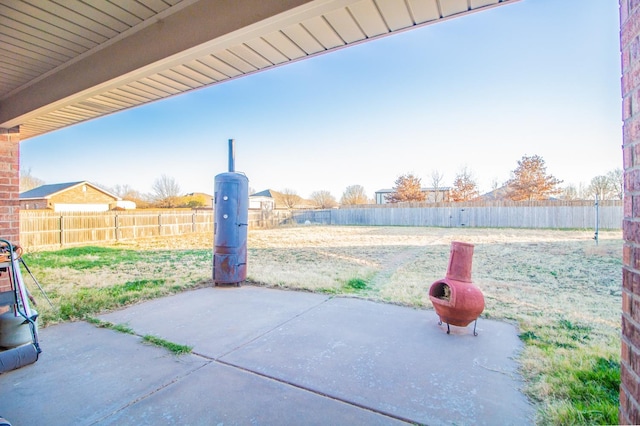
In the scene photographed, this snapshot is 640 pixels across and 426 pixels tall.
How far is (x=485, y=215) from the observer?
64.7 ft

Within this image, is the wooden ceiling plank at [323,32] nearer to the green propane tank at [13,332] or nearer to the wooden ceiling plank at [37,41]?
the wooden ceiling plank at [37,41]

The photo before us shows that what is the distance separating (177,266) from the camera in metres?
6.86

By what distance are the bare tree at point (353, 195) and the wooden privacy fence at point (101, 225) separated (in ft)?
70.6

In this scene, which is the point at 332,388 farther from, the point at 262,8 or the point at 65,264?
the point at 65,264

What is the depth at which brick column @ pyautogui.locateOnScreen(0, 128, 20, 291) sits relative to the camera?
10.4ft

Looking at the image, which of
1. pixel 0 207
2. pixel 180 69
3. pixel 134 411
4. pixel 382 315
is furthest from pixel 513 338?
pixel 0 207

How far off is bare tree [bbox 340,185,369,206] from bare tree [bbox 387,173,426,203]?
687 centimetres

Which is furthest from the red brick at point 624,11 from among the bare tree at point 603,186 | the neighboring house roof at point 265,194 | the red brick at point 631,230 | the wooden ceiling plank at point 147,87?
the neighboring house roof at point 265,194

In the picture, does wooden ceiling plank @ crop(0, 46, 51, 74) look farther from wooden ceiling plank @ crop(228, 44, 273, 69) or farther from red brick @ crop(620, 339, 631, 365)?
red brick @ crop(620, 339, 631, 365)

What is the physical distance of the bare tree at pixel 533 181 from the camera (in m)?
24.3

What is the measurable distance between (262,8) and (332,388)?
2496mm

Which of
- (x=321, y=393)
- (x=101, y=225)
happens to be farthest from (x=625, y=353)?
(x=101, y=225)

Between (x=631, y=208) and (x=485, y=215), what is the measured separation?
Result: 21250mm

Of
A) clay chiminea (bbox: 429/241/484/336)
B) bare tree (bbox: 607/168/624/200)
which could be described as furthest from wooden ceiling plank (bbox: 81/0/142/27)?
bare tree (bbox: 607/168/624/200)
